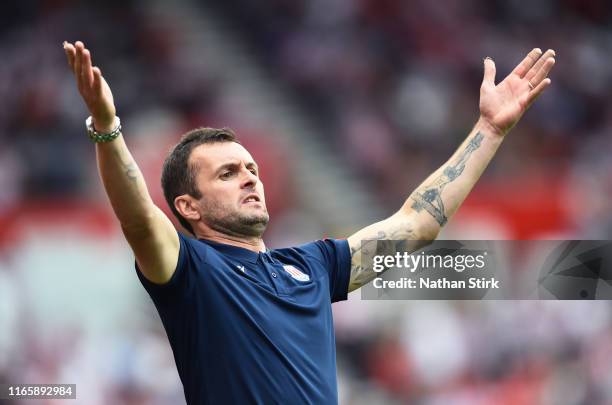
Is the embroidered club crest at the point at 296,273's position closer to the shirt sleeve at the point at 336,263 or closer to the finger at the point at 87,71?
the shirt sleeve at the point at 336,263

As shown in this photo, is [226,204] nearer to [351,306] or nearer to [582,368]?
[351,306]

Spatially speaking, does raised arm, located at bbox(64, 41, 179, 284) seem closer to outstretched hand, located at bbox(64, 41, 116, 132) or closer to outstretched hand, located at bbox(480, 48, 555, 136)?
outstretched hand, located at bbox(64, 41, 116, 132)

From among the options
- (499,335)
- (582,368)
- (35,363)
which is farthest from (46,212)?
(582,368)

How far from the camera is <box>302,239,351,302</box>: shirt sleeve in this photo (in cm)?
384

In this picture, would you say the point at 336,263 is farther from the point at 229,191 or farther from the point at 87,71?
the point at 87,71

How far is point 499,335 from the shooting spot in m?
8.32

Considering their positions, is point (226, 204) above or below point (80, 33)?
below

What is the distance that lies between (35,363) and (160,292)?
17.2 feet

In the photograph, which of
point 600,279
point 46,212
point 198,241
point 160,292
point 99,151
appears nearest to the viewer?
point 99,151

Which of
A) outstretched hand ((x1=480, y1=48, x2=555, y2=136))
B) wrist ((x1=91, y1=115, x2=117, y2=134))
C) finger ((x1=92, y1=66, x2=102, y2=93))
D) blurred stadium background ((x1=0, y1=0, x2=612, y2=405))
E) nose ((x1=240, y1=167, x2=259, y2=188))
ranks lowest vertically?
wrist ((x1=91, y1=115, x2=117, y2=134))

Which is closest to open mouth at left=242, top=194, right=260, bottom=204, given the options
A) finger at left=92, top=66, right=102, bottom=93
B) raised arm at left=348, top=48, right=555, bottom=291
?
raised arm at left=348, top=48, right=555, bottom=291

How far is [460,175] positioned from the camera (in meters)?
3.99

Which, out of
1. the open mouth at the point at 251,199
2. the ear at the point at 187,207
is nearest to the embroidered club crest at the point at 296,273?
the open mouth at the point at 251,199

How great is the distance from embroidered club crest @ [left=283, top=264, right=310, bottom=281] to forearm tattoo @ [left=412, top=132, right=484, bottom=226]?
0.65 metres
